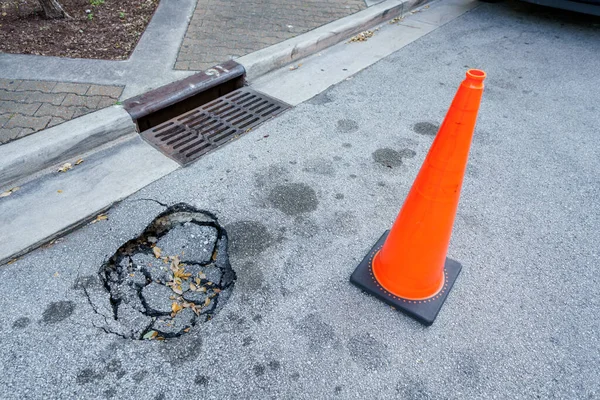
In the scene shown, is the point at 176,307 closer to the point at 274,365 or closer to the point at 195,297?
the point at 195,297

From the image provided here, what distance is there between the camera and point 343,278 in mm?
2229

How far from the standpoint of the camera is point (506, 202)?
2.80 metres

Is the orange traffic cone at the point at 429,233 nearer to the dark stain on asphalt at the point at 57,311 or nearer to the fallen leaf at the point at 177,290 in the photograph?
the fallen leaf at the point at 177,290

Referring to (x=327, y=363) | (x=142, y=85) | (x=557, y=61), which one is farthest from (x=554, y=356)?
(x=557, y=61)

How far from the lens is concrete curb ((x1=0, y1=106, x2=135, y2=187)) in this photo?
2.65m

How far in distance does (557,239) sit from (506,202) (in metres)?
0.40

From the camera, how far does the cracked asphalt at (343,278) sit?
178cm

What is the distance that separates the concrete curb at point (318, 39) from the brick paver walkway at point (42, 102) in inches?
54.6

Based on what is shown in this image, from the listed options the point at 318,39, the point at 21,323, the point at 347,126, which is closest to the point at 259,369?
the point at 21,323

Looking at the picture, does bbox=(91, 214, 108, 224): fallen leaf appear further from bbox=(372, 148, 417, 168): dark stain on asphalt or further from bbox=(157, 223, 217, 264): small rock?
bbox=(372, 148, 417, 168): dark stain on asphalt

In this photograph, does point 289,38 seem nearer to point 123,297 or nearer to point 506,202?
point 506,202

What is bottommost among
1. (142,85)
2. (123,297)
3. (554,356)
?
(554,356)

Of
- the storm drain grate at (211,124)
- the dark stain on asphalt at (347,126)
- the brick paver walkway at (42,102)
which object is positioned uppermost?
the brick paver walkway at (42,102)

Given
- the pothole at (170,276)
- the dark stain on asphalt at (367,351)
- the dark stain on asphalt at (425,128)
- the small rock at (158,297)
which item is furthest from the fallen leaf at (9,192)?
the dark stain on asphalt at (425,128)
